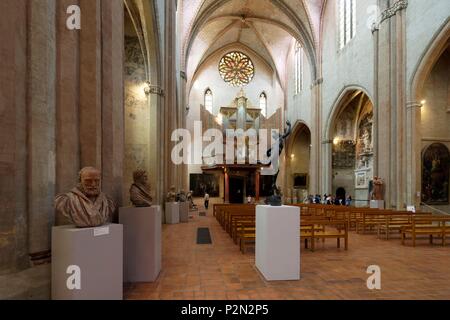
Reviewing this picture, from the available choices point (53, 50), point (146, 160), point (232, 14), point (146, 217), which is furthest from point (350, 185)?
point (53, 50)

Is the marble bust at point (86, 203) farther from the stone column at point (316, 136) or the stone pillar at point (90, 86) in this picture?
the stone column at point (316, 136)

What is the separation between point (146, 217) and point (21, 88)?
2192 mm

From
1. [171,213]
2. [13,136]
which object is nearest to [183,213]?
[171,213]

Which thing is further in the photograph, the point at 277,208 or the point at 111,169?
the point at 111,169

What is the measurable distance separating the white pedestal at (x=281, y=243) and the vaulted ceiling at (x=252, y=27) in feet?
63.9

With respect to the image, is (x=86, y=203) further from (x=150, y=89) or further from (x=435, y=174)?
(x=435, y=174)

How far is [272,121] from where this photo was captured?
27672 mm

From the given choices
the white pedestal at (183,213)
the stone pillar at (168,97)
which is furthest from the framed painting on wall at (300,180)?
the white pedestal at (183,213)

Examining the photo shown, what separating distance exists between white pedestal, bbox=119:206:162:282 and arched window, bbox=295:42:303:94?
2365 cm

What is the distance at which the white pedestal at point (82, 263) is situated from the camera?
271 cm

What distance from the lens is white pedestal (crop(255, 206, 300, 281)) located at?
161 inches

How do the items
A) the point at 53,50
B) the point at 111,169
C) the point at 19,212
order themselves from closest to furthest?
the point at 19,212 < the point at 53,50 < the point at 111,169

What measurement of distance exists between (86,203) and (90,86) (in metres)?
1.81

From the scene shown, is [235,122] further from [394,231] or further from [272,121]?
[394,231]
